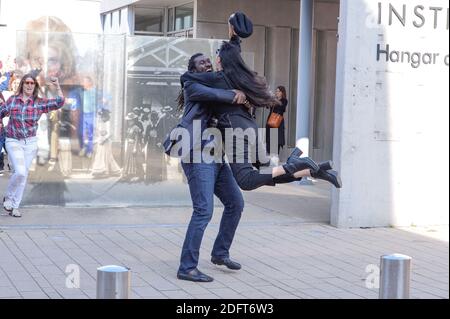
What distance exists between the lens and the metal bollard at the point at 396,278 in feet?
15.3

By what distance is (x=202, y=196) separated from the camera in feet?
22.9

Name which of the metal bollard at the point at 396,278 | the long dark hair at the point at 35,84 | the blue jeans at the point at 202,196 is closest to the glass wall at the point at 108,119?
the long dark hair at the point at 35,84

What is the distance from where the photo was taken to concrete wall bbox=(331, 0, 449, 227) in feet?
32.9

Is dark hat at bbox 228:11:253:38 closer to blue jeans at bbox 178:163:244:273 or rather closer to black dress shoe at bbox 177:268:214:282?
blue jeans at bbox 178:163:244:273

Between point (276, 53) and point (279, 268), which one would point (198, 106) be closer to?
point (279, 268)

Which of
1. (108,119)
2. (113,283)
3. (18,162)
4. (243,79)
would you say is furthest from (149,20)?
(113,283)

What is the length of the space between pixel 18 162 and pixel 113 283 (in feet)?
20.2

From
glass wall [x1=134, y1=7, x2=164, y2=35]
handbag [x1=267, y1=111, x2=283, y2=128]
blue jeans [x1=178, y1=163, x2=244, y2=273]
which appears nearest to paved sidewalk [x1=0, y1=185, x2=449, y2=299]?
blue jeans [x1=178, y1=163, x2=244, y2=273]

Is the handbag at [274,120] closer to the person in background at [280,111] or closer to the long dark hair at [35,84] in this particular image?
the person in background at [280,111]

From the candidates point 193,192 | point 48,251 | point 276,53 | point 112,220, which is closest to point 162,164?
point 112,220

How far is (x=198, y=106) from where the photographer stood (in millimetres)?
7000

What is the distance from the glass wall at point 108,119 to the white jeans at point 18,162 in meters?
0.81

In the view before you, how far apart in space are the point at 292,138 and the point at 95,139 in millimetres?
9156

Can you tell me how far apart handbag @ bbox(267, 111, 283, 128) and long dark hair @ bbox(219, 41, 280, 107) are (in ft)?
35.1
